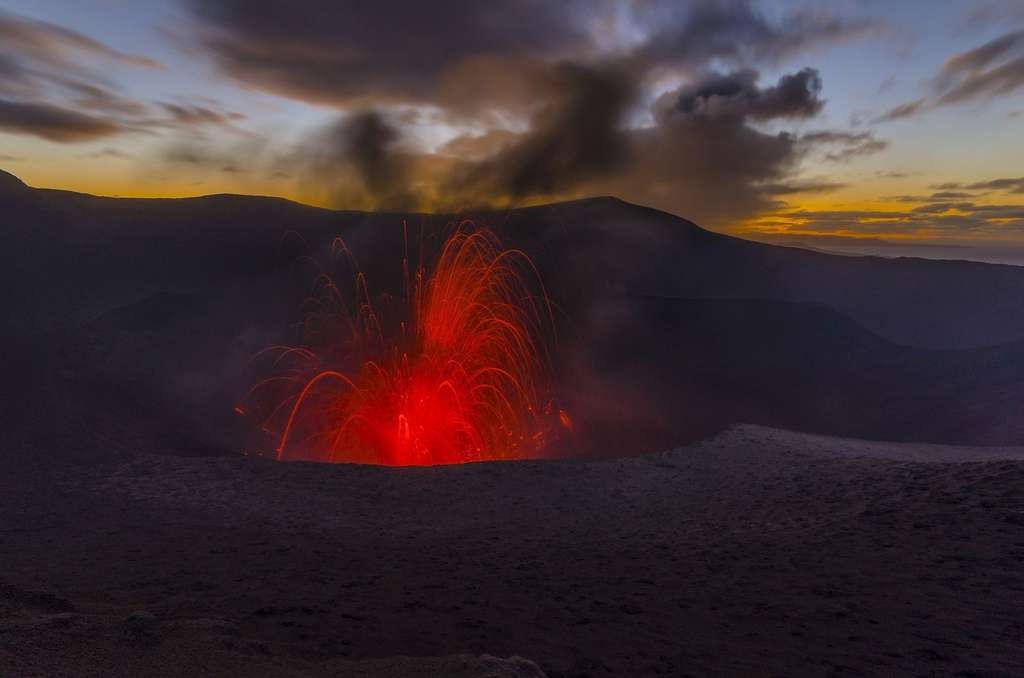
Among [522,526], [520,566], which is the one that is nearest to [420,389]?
[522,526]

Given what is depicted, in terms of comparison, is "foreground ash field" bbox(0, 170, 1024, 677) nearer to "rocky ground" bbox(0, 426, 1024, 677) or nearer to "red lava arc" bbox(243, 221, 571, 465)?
"rocky ground" bbox(0, 426, 1024, 677)

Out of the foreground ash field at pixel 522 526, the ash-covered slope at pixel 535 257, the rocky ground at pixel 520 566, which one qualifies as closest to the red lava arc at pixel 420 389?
the foreground ash field at pixel 522 526

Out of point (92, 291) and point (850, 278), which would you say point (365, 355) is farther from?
point (850, 278)

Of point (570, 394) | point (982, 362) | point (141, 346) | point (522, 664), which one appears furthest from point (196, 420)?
point (982, 362)

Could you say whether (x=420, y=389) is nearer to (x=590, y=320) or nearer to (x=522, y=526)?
(x=522, y=526)

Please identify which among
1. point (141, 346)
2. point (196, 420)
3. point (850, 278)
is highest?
point (850, 278)

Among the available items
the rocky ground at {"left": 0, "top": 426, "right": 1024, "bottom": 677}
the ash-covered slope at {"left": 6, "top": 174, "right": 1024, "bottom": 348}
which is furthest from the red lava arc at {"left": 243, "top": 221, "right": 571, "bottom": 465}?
the ash-covered slope at {"left": 6, "top": 174, "right": 1024, "bottom": 348}
